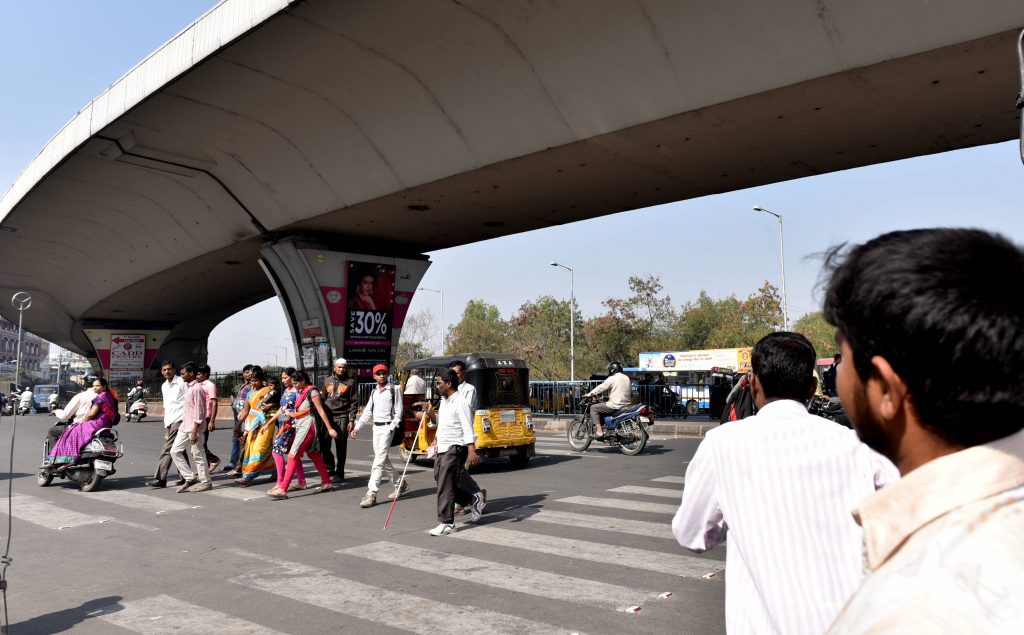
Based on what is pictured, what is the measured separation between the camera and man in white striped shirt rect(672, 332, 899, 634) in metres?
Answer: 2.16

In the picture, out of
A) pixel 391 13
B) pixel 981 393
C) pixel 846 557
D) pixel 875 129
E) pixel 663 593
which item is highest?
pixel 391 13

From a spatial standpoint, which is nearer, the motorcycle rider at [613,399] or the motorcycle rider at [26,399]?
the motorcycle rider at [613,399]

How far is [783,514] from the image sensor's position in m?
2.26

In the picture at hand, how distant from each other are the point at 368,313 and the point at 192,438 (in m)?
11.9

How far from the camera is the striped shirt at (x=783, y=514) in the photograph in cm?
216

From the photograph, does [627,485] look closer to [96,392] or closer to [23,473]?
[96,392]

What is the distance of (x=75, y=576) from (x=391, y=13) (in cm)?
920

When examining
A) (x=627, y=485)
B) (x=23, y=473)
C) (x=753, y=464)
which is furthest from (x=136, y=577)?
(x=23, y=473)

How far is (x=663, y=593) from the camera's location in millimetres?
5484

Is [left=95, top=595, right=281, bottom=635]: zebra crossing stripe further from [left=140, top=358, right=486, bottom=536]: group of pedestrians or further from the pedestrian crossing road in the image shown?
[left=140, top=358, right=486, bottom=536]: group of pedestrians

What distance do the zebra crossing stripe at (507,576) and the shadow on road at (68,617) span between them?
2.04 meters

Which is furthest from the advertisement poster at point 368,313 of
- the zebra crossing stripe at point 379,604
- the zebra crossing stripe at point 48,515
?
the zebra crossing stripe at point 379,604

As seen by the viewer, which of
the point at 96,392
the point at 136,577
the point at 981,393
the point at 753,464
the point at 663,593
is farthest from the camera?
the point at 96,392

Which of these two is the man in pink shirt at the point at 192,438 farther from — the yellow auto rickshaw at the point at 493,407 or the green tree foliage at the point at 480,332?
the green tree foliage at the point at 480,332
